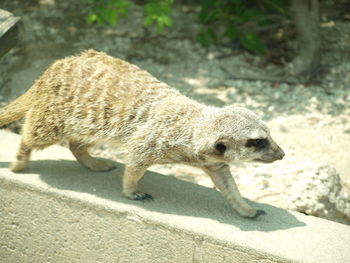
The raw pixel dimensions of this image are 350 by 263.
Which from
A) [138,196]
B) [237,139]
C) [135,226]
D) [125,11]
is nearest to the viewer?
[237,139]

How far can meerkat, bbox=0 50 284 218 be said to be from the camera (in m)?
2.85

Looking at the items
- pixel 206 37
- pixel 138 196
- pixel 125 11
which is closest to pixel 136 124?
pixel 138 196

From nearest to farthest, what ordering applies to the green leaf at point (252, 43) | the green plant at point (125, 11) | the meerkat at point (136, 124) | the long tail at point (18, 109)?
the meerkat at point (136, 124) → the long tail at point (18, 109) → the green plant at point (125, 11) → the green leaf at point (252, 43)

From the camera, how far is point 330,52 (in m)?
6.61

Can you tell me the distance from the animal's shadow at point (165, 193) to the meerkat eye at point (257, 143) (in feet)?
1.45

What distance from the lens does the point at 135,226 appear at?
2.94 meters

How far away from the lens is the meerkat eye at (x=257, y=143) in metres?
2.82

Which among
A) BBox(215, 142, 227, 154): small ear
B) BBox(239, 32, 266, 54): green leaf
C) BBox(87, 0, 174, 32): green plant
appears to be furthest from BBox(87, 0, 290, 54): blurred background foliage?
BBox(215, 142, 227, 154): small ear

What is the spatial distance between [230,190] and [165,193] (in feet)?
1.51

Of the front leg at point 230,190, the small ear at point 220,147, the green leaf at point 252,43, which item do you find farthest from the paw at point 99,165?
the green leaf at point 252,43

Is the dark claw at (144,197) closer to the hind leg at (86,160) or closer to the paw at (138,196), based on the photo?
the paw at (138,196)

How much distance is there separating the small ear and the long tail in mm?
1212

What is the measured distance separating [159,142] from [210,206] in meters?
0.52

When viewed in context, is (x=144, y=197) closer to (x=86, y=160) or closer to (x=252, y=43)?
(x=86, y=160)
